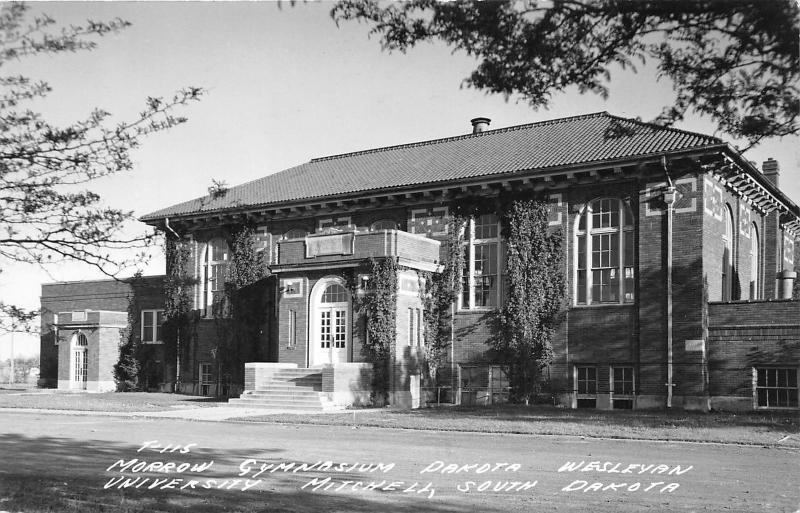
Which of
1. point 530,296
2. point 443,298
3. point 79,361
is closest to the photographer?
point 530,296

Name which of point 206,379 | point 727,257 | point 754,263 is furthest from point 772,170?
point 206,379

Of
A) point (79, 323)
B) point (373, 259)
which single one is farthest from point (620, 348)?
point (79, 323)

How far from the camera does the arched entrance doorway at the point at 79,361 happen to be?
41250 mm

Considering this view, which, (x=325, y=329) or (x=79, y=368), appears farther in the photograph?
(x=79, y=368)

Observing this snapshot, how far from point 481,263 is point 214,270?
12636mm

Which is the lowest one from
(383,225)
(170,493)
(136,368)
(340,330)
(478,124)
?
(136,368)

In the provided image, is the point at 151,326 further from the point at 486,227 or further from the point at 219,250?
the point at 486,227

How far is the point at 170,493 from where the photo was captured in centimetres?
942

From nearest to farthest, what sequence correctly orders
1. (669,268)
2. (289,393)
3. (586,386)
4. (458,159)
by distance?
1. (669,268)
2. (586,386)
3. (289,393)
4. (458,159)

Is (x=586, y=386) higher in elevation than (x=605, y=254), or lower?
lower

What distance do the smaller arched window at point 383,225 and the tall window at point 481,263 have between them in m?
3.07

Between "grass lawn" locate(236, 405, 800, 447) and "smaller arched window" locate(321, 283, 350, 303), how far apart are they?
5.36 metres

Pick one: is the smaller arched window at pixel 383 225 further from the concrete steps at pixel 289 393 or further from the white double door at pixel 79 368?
the white double door at pixel 79 368

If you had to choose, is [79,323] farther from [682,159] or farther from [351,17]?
[351,17]
